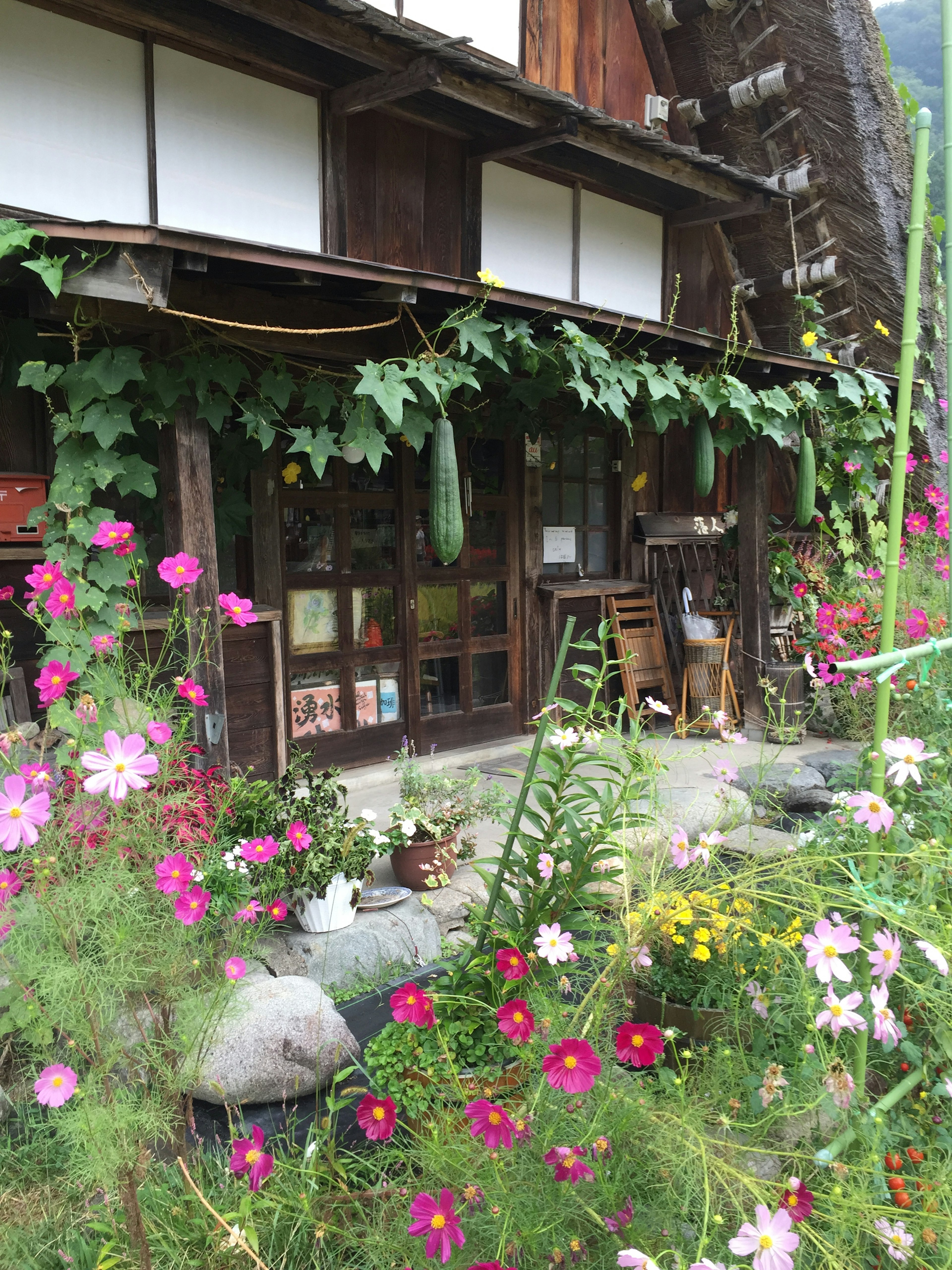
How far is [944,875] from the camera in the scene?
184 centimetres

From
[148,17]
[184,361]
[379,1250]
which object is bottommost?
[379,1250]

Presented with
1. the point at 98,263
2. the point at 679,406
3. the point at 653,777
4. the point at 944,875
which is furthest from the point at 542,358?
the point at 944,875

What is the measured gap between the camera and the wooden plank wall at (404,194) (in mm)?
4832

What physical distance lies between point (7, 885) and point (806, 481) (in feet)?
16.9

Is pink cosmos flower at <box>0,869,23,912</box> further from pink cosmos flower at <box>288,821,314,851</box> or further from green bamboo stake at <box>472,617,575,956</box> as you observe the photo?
pink cosmos flower at <box>288,821,314,851</box>

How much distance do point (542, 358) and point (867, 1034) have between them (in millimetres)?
3406

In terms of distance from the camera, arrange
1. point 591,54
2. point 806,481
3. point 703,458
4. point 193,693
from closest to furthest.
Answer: point 193,693 → point 703,458 → point 806,481 → point 591,54

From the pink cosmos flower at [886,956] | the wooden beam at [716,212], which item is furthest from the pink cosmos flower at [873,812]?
the wooden beam at [716,212]

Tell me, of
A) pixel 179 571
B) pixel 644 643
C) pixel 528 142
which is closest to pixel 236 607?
pixel 179 571

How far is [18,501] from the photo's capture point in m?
3.69

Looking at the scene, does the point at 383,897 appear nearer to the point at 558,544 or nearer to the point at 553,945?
the point at 553,945

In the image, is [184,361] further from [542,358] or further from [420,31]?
[420,31]

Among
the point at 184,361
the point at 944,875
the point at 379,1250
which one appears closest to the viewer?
the point at 379,1250

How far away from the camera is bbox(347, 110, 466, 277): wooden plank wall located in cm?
483
